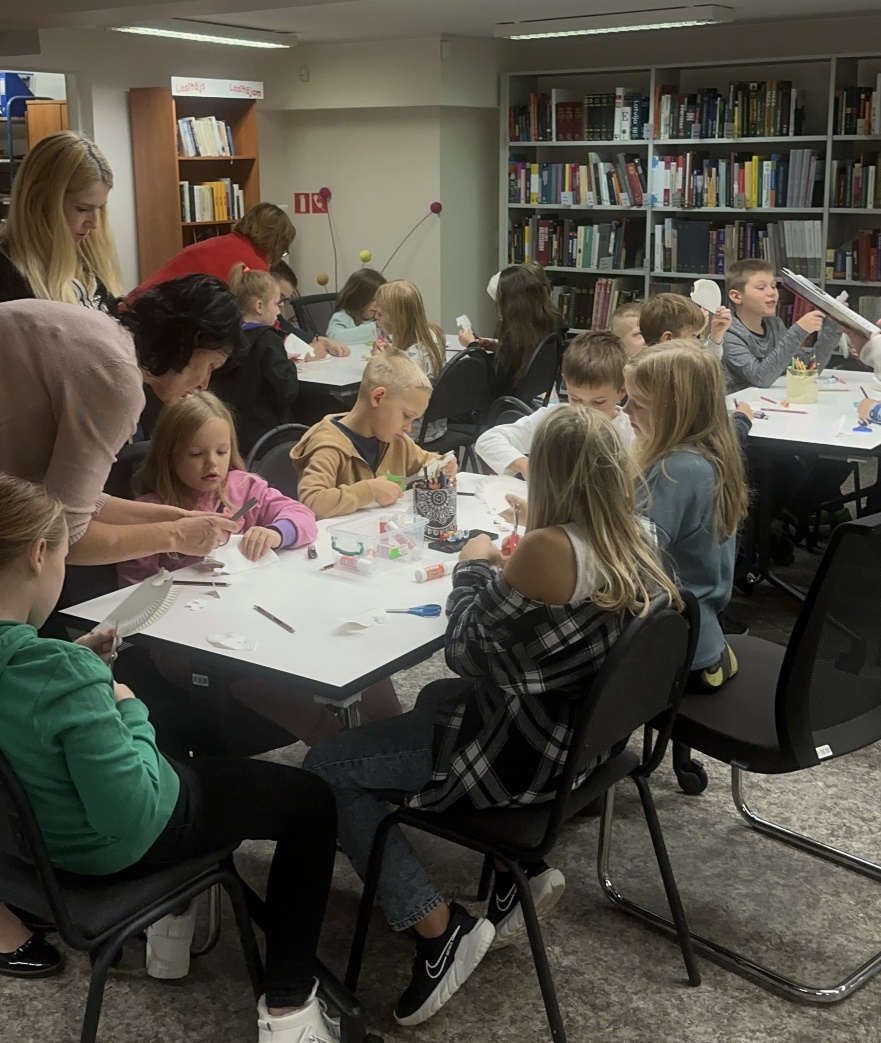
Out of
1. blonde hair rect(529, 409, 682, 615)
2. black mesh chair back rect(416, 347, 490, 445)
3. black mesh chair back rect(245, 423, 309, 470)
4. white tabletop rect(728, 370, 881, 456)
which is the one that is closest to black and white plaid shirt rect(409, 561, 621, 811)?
blonde hair rect(529, 409, 682, 615)

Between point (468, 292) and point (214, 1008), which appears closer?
point (214, 1008)

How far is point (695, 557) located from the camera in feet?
7.65

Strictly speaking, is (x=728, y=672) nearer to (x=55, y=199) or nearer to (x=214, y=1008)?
(x=214, y=1008)

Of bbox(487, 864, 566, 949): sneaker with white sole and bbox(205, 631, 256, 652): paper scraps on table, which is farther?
bbox(487, 864, 566, 949): sneaker with white sole

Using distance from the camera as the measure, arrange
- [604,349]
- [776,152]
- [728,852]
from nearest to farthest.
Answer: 1. [728,852]
2. [604,349]
3. [776,152]

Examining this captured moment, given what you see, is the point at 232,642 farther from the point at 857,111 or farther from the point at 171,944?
the point at 857,111

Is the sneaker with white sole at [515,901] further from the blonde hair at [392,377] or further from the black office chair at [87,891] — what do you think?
the blonde hair at [392,377]

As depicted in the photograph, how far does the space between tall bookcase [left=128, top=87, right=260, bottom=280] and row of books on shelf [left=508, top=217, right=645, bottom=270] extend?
1837 millimetres

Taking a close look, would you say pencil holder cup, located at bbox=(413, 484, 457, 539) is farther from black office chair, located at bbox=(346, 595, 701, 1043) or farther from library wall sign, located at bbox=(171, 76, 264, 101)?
library wall sign, located at bbox=(171, 76, 264, 101)

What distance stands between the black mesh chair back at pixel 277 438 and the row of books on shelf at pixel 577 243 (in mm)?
4383

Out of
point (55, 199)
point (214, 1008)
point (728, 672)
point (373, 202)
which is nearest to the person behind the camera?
point (214, 1008)

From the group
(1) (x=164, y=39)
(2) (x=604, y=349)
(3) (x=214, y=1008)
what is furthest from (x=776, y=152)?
(3) (x=214, y=1008)

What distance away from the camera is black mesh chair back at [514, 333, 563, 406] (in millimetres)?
4699

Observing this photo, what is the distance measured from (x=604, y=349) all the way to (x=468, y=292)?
5.16m
